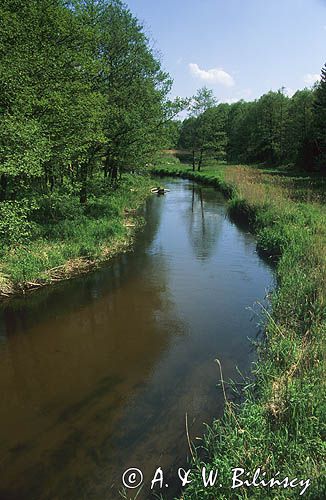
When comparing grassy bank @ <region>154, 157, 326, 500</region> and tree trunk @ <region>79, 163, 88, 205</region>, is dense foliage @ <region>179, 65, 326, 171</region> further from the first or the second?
grassy bank @ <region>154, 157, 326, 500</region>

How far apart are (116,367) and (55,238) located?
8680 mm

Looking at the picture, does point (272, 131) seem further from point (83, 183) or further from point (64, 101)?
point (64, 101)

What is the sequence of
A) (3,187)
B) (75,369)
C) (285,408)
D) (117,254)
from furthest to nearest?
1. (117,254)
2. (3,187)
3. (75,369)
4. (285,408)

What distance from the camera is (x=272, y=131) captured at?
66750 mm

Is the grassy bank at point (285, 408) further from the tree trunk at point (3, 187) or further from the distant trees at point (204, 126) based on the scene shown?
the distant trees at point (204, 126)

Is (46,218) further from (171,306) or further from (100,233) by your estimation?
(171,306)

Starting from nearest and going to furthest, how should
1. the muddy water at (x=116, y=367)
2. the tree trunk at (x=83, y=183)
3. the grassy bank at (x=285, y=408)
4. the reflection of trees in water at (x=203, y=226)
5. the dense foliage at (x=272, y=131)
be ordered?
the grassy bank at (x=285, y=408) < the muddy water at (x=116, y=367) < the reflection of trees in water at (x=203, y=226) < the tree trunk at (x=83, y=183) < the dense foliage at (x=272, y=131)

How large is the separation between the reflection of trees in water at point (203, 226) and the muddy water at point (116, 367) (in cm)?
233

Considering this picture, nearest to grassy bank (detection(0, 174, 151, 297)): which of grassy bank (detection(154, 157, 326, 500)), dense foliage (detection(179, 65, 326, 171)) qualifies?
grassy bank (detection(154, 157, 326, 500))

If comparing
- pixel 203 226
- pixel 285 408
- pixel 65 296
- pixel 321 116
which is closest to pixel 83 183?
pixel 203 226

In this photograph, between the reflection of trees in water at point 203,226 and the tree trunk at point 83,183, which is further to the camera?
the tree trunk at point 83,183

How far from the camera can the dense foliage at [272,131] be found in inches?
2024

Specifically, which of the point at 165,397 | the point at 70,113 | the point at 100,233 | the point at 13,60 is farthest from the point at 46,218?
the point at 165,397

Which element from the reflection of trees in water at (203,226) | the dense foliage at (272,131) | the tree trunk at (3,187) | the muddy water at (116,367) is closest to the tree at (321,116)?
the dense foliage at (272,131)
